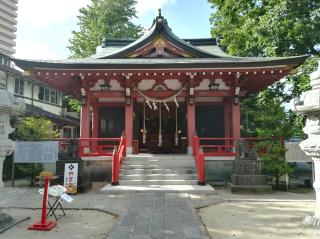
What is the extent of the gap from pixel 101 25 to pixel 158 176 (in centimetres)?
2091

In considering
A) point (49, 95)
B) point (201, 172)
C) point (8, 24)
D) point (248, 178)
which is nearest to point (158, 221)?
point (201, 172)

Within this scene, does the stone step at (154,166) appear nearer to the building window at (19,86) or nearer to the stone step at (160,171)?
the stone step at (160,171)

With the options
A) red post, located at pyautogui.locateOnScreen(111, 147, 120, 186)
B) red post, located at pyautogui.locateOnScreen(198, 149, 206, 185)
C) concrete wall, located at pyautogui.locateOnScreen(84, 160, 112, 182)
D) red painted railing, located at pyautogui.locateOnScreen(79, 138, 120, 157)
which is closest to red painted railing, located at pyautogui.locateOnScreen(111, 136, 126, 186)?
red post, located at pyautogui.locateOnScreen(111, 147, 120, 186)

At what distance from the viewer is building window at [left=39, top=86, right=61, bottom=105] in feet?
90.7

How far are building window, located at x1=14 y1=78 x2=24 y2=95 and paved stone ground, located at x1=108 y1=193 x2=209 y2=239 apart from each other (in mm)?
19059

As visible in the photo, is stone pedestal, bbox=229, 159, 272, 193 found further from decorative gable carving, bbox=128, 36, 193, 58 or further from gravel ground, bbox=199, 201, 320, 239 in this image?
decorative gable carving, bbox=128, 36, 193, 58

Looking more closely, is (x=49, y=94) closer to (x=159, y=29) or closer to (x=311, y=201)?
(x=159, y=29)

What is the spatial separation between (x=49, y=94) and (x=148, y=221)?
2532 cm

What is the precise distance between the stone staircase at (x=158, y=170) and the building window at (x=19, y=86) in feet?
50.2

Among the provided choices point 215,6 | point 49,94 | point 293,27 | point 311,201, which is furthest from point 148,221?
point 49,94

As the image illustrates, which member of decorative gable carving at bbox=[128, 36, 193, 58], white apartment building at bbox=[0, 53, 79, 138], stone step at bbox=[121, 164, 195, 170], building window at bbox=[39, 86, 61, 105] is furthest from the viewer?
building window at bbox=[39, 86, 61, 105]

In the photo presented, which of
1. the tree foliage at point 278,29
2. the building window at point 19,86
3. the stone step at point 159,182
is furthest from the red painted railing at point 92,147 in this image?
the building window at point 19,86

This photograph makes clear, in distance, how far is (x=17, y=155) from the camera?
1193 cm

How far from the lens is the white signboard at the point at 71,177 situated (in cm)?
1030
